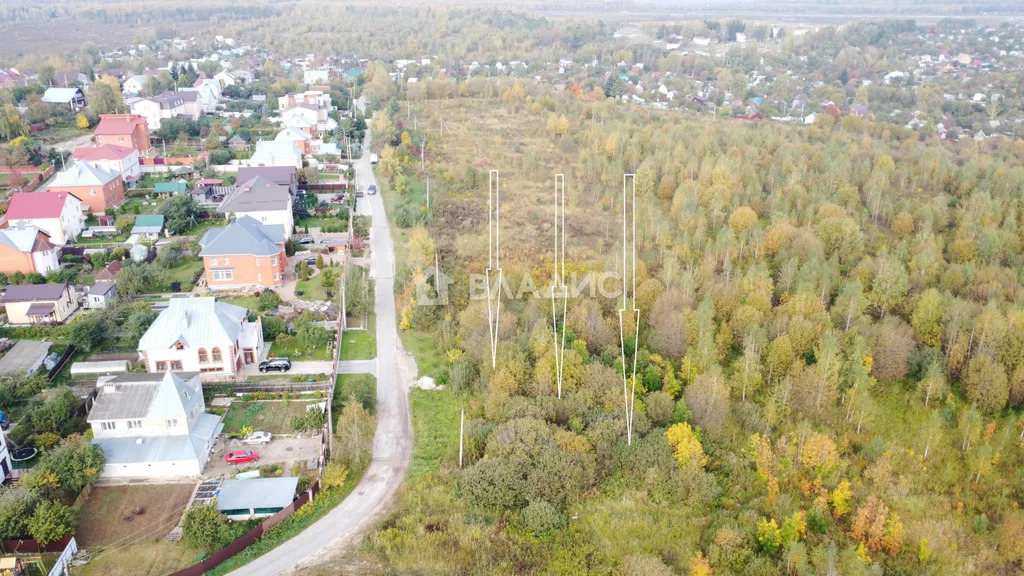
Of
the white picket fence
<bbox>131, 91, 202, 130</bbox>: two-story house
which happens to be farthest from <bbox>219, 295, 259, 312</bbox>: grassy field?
<bbox>131, 91, 202, 130</bbox>: two-story house

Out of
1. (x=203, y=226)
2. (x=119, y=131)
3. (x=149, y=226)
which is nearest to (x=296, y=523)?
(x=149, y=226)

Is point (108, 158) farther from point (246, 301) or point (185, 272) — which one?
point (246, 301)

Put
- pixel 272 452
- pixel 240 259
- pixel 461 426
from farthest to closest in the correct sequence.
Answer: pixel 240 259 → pixel 461 426 → pixel 272 452

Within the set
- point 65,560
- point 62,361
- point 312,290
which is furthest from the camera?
point 312,290

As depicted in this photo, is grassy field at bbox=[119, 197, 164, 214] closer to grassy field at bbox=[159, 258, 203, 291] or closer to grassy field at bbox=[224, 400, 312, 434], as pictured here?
grassy field at bbox=[159, 258, 203, 291]

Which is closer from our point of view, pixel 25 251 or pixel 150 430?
pixel 150 430

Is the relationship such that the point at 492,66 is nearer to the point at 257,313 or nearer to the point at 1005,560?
the point at 257,313

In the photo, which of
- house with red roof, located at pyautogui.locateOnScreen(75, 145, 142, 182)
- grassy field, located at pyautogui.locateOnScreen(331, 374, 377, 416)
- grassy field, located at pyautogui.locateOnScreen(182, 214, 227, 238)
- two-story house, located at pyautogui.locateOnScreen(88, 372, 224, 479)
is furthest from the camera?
house with red roof, located at pyautogui.locateOnScreen(75, 145, 142, 182)

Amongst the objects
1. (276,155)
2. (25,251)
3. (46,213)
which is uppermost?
(276,155)
